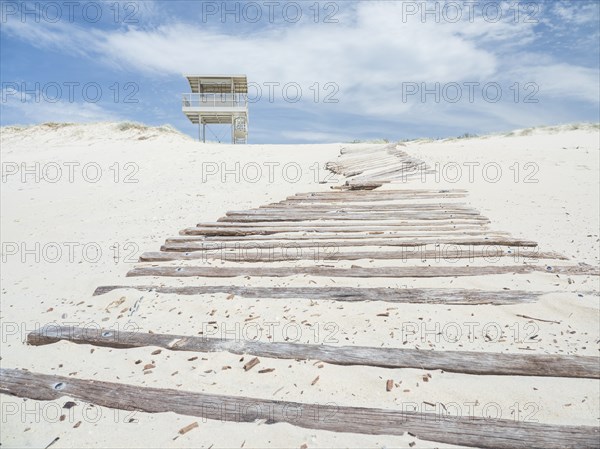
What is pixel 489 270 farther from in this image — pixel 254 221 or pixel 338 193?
pixel 338 193

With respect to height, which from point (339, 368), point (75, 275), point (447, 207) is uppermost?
point (447, 207)

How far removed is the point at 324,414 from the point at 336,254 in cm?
270

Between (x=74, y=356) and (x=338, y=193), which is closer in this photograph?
(x=74, y=356)

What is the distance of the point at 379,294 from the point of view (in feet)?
12.6

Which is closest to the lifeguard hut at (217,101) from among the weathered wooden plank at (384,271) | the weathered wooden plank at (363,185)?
the weathered wooden plank at (363,185)

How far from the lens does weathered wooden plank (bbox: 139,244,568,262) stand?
186 inches

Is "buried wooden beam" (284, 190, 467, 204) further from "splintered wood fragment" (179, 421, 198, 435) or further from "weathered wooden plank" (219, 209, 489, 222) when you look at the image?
"splintered wood fragment" (179, 421, 198, 435)

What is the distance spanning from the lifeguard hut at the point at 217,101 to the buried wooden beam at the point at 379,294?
21.9 metres

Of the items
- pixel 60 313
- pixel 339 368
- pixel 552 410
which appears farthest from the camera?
pixel 60 313

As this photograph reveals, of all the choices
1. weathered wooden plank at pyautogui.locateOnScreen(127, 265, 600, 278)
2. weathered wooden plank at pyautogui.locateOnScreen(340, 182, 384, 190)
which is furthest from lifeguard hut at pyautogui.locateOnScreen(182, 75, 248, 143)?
weathered wooden plank at pyautogui.locateOnScreen(127, 265, 600, 278)

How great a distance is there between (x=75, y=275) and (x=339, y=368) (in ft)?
13.9

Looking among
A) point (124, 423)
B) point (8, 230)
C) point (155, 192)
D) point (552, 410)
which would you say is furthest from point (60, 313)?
point (155, 192)

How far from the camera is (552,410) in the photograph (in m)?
2.39

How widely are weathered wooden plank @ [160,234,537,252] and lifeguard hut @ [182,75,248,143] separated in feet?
66.4
